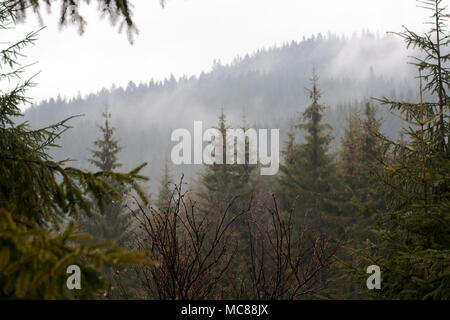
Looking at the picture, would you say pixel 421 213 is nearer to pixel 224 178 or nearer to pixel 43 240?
pixel 43 240

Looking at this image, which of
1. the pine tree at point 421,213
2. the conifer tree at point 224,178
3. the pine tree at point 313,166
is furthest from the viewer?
the conifer tree at point 224,178

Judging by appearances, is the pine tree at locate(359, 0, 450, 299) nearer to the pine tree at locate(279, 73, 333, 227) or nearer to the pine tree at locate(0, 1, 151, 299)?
the pine tree at locate(0, 1, 151, 299)

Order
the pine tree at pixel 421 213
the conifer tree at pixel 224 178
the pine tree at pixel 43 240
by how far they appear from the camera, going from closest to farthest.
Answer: the pine tree at pixel 43 240, the pine tree at pixel 421 213, the conifer tree at pixel 224 178

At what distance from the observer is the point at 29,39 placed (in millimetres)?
4586

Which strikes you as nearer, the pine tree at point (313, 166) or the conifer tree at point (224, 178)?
the pine tree at point (313, 166)

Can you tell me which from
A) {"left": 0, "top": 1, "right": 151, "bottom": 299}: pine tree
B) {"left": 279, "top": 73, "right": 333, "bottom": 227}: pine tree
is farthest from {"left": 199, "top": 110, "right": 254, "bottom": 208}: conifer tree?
{"left": 0, "top": 1, "right": 151, "bottom": 299}: pine tree

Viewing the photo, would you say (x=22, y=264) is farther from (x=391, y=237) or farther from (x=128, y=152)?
(x=128, y=152)

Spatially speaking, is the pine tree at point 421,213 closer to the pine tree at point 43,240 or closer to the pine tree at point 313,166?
the pine tree at point 43,240

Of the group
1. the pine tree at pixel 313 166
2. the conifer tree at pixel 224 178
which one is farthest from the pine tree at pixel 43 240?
the conifer tree at pixel 224 178

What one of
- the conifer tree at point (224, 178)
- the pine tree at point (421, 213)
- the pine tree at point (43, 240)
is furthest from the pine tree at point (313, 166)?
the pine tree at point (43, 240)

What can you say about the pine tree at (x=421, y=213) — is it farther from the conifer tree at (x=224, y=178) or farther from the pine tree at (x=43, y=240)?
the conifer tree at (x=224, y=178)

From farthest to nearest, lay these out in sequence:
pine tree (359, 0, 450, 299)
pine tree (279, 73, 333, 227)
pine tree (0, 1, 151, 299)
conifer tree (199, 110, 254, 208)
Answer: conifer tree (199, 110, 254, 208) < pine tree (279, 73, 333, 227) < pine tree (359, 0, 450, 299) < pine tree (0, 1, 151, 299)

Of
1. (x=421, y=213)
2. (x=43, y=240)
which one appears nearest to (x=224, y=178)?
(x=421, y=213)

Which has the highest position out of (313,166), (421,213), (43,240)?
(313,166)
